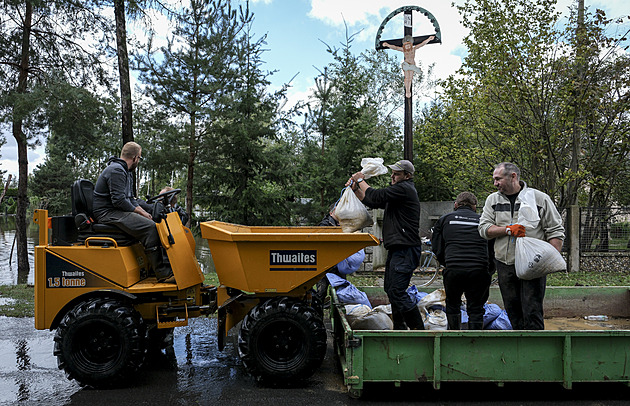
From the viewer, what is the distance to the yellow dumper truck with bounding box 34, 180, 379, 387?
431 cm

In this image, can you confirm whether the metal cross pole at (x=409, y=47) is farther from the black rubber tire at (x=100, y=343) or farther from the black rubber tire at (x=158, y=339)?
the black rubber tire at (x=100, y=343)

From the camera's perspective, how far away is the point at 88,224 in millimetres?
4656

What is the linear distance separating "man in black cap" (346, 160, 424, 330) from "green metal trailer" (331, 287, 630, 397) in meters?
0.91

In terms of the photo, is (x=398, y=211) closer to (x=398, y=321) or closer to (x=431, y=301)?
(x=398, y=321)

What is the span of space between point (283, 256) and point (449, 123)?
13.0 meters

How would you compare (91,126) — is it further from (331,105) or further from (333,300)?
(333,300)

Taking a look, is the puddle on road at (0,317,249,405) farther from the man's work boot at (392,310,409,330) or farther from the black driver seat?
the man's work boot at (392,310,409,330)

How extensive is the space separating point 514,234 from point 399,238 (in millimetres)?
1074

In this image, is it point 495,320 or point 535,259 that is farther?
point 495,320

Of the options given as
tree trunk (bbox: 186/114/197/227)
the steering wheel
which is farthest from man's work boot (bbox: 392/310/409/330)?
tree trunk (bbox: 186/114/197/227)

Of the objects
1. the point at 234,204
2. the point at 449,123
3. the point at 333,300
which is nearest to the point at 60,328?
the point at 333,300

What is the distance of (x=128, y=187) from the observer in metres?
4.87

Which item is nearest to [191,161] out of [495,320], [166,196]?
[166,196]

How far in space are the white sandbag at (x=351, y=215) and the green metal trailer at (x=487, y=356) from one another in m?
1.17
